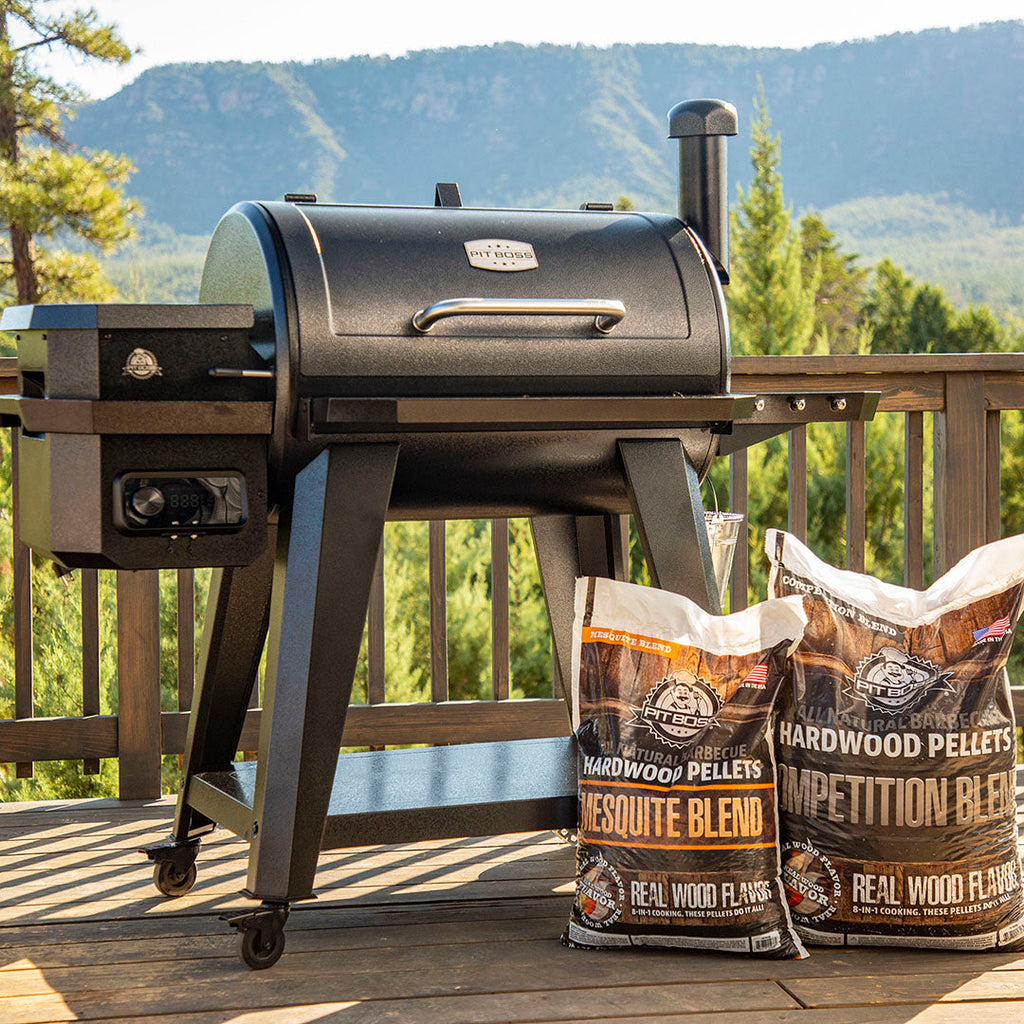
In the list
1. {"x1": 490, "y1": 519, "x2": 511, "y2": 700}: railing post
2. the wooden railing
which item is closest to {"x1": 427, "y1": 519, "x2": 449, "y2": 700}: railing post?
the wooden railing

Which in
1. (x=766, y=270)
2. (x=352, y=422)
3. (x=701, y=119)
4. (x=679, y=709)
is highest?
(x=766, y=270)

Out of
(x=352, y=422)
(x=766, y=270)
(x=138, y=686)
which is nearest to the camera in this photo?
(x=352, y=422)

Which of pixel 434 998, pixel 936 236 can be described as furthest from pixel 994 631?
pixel 936 236

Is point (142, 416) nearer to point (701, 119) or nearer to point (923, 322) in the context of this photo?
point (701, 119)

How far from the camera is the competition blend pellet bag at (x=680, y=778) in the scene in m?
1.56

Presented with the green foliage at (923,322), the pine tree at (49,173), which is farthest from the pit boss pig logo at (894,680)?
the green foliage at (923,322)

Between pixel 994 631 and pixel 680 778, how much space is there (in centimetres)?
48

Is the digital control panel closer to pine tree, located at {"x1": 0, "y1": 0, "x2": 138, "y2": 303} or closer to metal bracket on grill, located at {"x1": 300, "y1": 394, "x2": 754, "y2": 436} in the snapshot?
Result: metal bracket on grill, located at {"x1": 300, "y1": 394, "x2": 754, "y2": 436}

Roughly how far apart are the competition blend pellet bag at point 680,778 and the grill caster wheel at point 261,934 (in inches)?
15.9

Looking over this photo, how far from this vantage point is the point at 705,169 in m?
1.87

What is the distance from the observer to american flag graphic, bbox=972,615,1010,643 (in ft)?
5.29

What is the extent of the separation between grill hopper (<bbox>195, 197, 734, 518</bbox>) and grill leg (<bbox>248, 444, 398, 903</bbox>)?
2.4 inches

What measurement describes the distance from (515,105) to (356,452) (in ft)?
123

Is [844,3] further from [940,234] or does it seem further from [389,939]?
[389,939]
